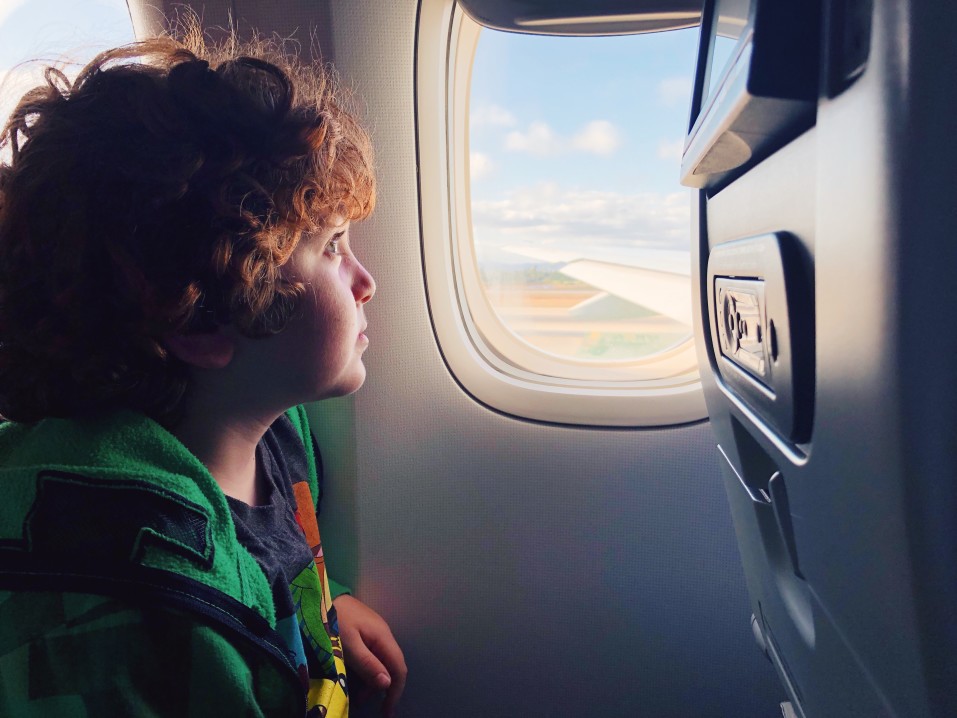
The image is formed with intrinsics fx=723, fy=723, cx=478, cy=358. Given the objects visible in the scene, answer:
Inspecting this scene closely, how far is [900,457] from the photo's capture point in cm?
33

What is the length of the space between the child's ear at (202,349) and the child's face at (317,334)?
0.06 m

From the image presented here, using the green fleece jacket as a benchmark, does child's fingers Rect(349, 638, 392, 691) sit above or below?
below

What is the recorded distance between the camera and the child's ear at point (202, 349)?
3.07 ft

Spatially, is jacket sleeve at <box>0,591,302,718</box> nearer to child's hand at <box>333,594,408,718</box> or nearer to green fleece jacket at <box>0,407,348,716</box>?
green fleece jacket at <box>0,407,348,716</box>

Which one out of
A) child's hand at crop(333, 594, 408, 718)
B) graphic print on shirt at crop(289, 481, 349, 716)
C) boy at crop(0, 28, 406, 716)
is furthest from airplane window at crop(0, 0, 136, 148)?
child's hand at crop(333, 594, 408, 718)

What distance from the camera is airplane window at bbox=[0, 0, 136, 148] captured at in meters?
0.98

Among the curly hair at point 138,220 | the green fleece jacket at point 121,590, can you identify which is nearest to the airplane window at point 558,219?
the curly hair at point 138,220

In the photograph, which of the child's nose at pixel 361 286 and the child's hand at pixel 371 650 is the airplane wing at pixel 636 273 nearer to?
the child's nose at pixel 361 286

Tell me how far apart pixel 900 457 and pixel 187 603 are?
2.25 ft

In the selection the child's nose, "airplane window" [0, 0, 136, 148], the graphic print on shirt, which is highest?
"airplane window" [0, 0, 136, 148]

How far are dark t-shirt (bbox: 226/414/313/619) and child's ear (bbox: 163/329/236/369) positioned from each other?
19 cm

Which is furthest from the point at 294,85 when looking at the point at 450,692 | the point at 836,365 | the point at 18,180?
the point at 450,692

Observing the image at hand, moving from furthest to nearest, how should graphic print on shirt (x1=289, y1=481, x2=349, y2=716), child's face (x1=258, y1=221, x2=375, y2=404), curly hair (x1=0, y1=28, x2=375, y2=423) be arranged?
graphic print on shirt (x1=289, y1=481, x2=349, y2=716)
child's face (x1=258, y1=221, x2=375, y2=404)
curly hair (x1=0, y1=28, x2=375, y2=423)

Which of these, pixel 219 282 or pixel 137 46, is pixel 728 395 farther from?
pixel 137 46
